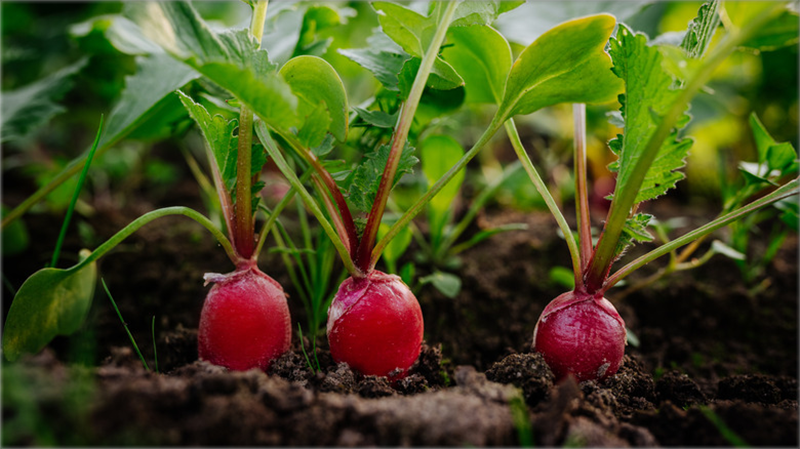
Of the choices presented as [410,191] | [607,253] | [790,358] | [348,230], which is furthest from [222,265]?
[790,358]

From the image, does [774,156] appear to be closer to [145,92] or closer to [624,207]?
[624,207]

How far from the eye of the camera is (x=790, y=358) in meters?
1.08

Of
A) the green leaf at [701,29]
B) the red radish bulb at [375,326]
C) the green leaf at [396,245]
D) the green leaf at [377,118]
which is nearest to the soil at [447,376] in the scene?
the red radish bulb at [375,326]

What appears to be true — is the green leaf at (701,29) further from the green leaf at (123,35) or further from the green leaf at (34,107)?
the green leaf at (34,107)

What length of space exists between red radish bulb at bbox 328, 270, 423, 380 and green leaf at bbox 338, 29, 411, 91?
0.97 feet

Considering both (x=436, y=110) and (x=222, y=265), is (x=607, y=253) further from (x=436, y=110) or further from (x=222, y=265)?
(x=222, y=265)

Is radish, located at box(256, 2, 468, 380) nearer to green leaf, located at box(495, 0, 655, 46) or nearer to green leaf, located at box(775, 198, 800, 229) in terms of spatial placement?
green leaf, located at box(495, 0, 655, 46)

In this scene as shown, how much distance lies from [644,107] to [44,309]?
2.89 feet

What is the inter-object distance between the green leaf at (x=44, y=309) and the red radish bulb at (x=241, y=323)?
0.21m

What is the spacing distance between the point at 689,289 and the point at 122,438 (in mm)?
1203

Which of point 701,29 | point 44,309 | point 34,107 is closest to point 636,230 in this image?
point 701,29

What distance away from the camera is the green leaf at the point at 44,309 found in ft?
2.42

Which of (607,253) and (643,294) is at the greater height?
(607,253)

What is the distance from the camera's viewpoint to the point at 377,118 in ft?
2.56
